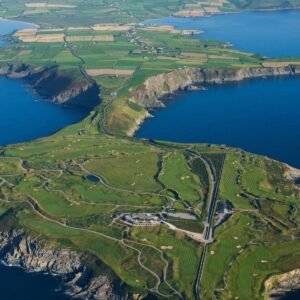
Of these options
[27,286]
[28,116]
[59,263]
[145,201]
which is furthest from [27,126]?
[27,286]

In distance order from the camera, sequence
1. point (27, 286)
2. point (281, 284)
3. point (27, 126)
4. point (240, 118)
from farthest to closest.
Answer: point (240, 118) → point (27, 126) → point (27, 286) → point (281, 284)

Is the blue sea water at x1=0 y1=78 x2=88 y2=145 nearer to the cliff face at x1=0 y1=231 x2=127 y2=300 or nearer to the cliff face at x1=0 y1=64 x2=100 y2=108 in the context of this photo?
the cliff face at x1=0 y1=64 x2=100 y2=108

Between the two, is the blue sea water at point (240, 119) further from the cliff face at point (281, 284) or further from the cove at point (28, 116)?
the cliff face at point (281, 284)

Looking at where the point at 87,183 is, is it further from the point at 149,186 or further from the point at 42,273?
the point at 42,273

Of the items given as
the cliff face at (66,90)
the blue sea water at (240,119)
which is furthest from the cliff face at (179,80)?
the cliff face at (66,90)

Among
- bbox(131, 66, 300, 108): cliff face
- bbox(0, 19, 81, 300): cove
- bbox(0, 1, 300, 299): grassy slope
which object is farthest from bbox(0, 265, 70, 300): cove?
bbox(131, 66, 300, 108): cliff face

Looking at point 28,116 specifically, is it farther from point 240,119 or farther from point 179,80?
point 240,119
